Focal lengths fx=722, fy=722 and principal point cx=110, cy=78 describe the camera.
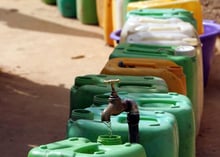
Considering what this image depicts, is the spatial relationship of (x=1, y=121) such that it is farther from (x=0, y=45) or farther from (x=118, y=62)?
(x=0, y=45)

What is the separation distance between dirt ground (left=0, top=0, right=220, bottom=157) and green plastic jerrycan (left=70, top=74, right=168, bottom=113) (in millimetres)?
911

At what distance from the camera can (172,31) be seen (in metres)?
4.79

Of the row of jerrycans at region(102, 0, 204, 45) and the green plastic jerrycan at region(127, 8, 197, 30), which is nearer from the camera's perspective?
the green plastic jerrycan at region(127, 8, 197, 30)

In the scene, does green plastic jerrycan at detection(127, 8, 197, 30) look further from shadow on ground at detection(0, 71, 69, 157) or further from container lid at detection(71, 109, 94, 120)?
container lid at detection(71, 109, 94, 120)

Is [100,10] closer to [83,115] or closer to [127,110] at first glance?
[83,115]

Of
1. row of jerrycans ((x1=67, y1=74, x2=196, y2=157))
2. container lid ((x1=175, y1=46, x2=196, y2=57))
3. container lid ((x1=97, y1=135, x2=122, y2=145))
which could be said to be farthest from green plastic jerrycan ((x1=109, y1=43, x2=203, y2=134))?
container lid ((x1=97, y1=135, x2=122, y2=145))

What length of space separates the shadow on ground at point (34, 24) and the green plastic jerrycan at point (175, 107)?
4.64m

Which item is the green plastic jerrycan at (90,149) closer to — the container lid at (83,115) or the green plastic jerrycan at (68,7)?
A: the container lid at (83,115)

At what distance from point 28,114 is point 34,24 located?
3750 millimetres

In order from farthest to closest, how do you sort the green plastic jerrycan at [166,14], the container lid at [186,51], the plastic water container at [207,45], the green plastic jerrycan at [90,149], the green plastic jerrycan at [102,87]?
the plastic water container at [207,45]
the green plastic jerrycan at [166,14]
the container lid at [186,51]
the green plastic jerrycan at [102,87]
the green plastic jerrycan at [90,149]

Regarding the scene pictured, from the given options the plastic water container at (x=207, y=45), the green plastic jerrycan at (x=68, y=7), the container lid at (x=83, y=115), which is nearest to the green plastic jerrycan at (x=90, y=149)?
the container lid at (x=83, y=115)

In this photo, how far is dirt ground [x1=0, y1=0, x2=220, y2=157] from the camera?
15.4 ft

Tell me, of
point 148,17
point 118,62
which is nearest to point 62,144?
point 118,62

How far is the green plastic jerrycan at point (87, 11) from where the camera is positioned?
330 inches
